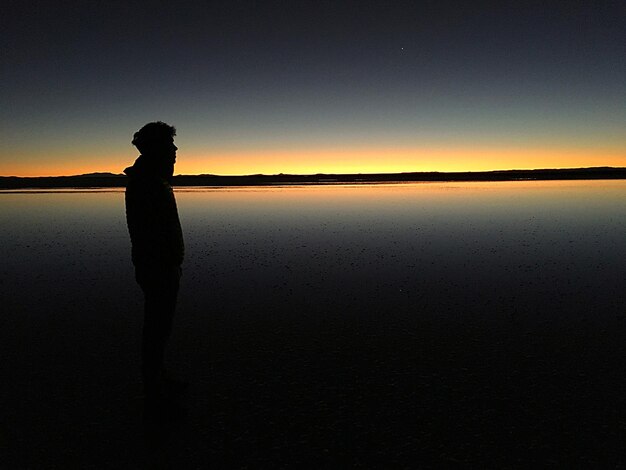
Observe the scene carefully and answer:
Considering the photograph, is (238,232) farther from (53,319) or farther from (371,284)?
(53,319)

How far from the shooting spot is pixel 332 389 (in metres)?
5.42

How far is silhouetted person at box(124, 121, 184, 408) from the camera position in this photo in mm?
4805

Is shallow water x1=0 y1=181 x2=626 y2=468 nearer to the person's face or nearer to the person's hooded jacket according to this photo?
the person's hooded jacket

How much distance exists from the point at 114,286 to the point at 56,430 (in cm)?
653

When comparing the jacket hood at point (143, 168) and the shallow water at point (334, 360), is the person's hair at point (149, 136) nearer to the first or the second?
the jacket hood at point (143, 168)

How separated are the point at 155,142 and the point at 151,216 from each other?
741 mm

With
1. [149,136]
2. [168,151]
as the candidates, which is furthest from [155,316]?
[149,136]

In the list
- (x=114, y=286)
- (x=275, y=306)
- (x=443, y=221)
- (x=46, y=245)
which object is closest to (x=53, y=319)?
(x=114, y=286)

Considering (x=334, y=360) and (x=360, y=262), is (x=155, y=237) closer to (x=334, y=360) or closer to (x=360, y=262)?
(x=334, y=360)

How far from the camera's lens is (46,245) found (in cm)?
1716

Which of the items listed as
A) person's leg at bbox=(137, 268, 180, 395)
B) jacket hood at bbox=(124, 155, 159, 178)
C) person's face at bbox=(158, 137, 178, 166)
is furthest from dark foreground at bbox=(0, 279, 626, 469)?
person's face at bbox=(158, 137, 178, 166)

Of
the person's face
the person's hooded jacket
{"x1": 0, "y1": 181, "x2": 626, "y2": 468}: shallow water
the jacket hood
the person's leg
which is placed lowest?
{"x1": 0, "y1": 181, "x2": 626, "y2": 468}: shallow water

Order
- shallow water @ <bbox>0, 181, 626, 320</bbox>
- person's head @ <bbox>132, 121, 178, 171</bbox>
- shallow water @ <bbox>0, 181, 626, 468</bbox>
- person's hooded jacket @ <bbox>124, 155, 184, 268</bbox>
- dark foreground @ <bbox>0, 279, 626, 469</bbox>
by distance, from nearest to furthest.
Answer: dark foreground @ <bbox>0, 279, 626, 469</bbox>, shallow water @ <bbox>0, 181, 626, 468</bbox>, person's hooded jacket @ <bbox>124, 155, 184, 268</bbox>, person's head @ <bbox>132, 121, 178, 171</bbox>, shallow water @ <bbox>0, 181, 626, 320</bbox>

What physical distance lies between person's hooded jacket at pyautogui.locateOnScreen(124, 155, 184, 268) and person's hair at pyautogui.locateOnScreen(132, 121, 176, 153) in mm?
131
